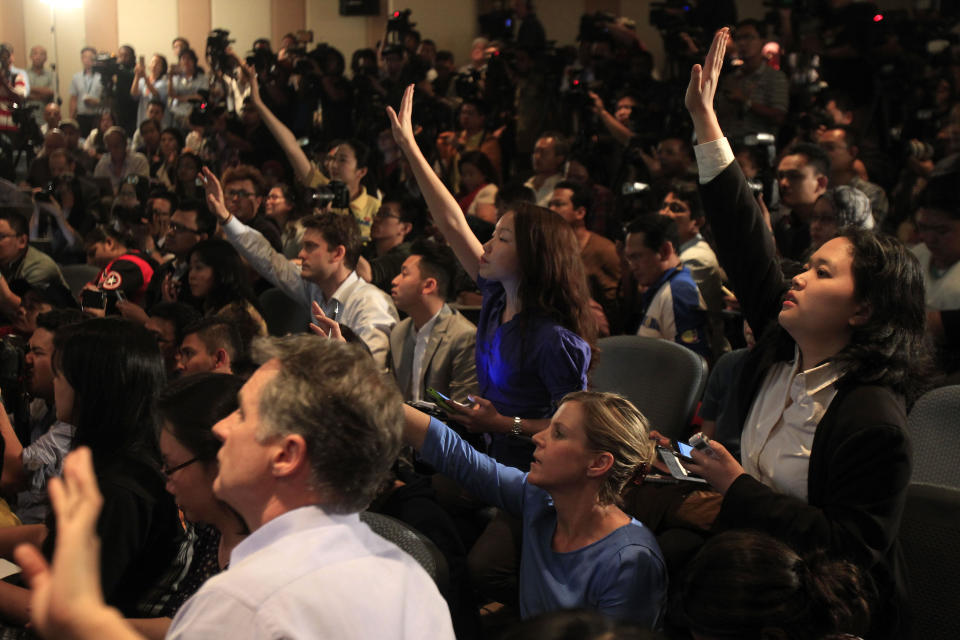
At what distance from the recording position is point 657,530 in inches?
78.2

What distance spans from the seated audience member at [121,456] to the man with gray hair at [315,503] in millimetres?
577

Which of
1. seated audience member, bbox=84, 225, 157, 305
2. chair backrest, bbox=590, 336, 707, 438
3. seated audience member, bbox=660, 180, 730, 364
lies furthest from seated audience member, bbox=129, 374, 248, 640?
seated audience member, bbox=84, 225, 157, 305

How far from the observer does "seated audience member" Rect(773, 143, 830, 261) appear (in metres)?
3.84

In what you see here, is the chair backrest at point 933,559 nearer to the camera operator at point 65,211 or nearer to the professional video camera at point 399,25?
the camera operator at point 65,211

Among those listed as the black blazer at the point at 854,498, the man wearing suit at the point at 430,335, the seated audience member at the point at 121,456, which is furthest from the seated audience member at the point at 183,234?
the black blazer at the point at 854,498

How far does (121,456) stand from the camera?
1.74m

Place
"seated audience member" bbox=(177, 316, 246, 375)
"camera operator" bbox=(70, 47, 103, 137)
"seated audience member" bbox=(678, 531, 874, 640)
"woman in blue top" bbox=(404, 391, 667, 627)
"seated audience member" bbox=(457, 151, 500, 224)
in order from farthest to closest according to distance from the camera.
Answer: "camera operator" bbox=(70, 47, 103, 137)
"seated audience member" bbox=(457, 151, 500, 224)
"seated audience member" bbox=(177, 316, 246, 375)
"woman in blue top" bbox=(404, 391, 667, 627)
"seated audience member" bbox=(678, 531, 874, 640)

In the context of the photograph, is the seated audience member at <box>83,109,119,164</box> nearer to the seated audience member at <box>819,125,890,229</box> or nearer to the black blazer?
the seated audience member at <box>819,125,890,229</box>

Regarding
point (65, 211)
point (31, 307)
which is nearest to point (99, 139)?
point (65, 211)

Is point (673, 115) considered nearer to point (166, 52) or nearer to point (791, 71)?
point (791, 71)

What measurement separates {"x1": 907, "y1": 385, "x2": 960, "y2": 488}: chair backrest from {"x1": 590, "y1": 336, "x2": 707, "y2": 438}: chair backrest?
682 mm

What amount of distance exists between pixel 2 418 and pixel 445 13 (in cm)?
888

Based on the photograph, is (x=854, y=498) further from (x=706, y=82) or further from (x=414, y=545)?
(x=706, y=82)

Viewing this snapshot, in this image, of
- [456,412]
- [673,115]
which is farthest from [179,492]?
[673,115]
